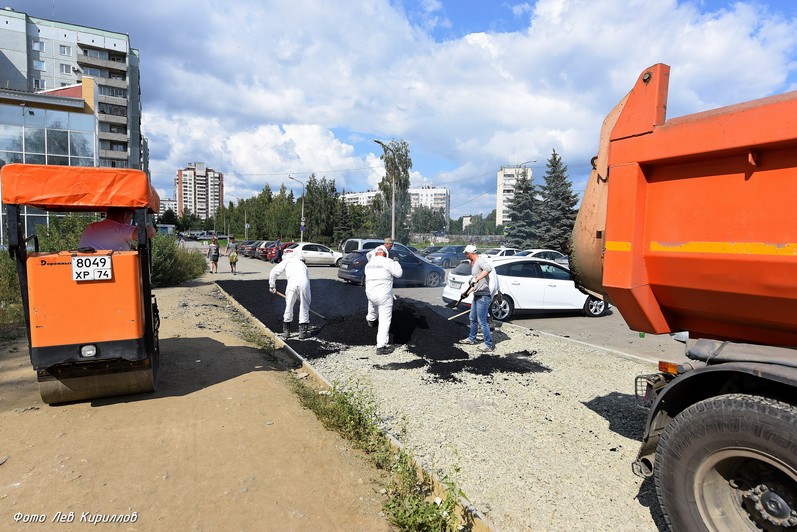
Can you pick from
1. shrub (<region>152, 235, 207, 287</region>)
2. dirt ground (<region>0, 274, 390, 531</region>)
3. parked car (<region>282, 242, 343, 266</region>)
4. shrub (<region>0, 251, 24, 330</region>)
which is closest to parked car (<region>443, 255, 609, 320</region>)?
dirt ground (<region>0, 274, 390, 531</region>)

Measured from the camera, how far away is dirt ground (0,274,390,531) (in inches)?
123

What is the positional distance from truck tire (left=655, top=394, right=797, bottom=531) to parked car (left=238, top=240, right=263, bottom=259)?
39406mm

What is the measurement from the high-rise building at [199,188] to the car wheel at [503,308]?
559 ft

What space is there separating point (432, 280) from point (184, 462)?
15.8 m

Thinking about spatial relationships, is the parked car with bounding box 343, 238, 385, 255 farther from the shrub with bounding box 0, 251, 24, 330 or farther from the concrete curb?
the concrete curb

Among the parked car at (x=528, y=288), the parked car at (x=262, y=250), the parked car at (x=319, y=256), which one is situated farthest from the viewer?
the parked car at (x=262, y=250)

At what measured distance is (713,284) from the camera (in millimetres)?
2701

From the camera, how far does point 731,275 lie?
8.51 feet

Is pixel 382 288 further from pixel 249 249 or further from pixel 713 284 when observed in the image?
pixel 249 249

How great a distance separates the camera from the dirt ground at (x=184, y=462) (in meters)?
3.11

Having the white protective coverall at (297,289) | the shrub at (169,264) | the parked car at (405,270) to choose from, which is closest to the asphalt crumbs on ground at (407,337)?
the white protective coverall at (297,289)

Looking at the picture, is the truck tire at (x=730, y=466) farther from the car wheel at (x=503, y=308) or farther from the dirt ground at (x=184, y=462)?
the car wheel at (x=503, y=308)

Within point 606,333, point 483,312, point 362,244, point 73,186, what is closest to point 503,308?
point 606,333

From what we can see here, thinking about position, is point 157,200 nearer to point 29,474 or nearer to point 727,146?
point 29,474
